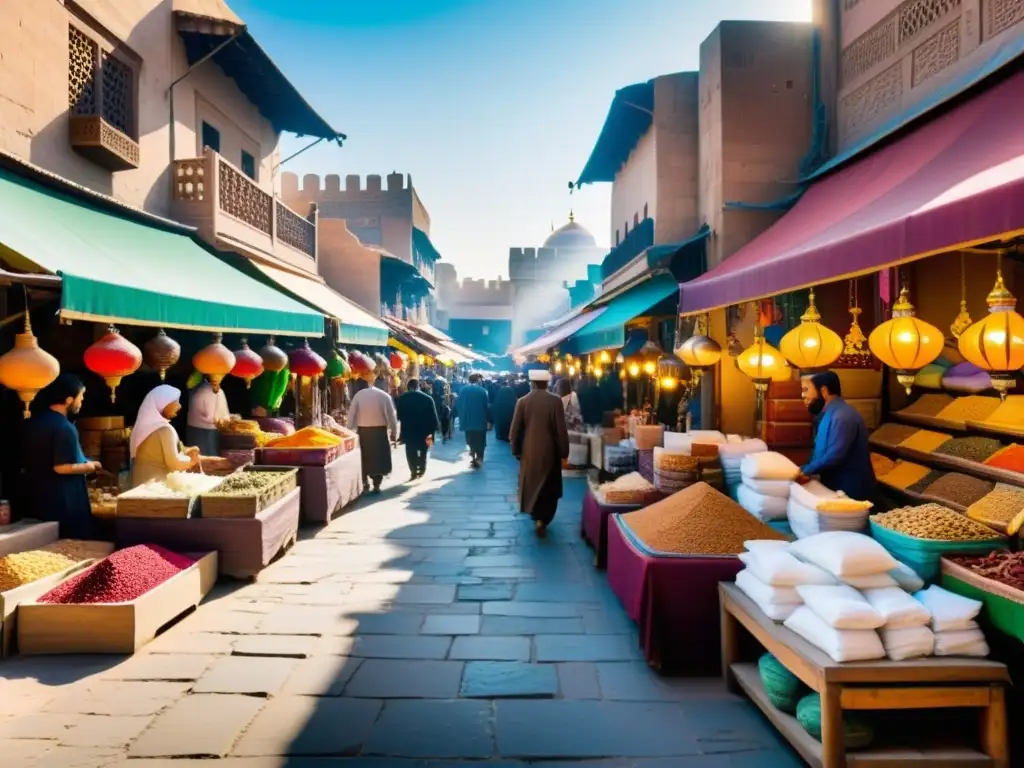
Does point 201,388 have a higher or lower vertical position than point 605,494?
higher

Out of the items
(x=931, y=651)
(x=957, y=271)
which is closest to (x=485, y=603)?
(x=931, y=651)

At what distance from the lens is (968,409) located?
20.2ft

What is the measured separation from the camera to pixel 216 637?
4656mm

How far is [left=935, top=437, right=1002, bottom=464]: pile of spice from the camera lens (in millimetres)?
5676

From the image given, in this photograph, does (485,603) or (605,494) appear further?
(605,494)

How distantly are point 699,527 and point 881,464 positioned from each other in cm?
327

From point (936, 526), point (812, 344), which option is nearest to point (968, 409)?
point (812, 344)

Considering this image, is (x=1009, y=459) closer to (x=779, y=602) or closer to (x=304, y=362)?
(x=779, y=602)

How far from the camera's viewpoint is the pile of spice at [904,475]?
617 centimetres

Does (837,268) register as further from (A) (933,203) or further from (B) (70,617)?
(B) (70,617)

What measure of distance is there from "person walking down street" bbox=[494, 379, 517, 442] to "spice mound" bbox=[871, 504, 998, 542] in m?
12.1

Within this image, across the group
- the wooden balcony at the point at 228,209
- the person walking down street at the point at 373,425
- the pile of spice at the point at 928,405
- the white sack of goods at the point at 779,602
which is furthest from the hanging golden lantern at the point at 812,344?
the wooden balcony at the point at 228,209

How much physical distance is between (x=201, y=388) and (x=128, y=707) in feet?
16.9

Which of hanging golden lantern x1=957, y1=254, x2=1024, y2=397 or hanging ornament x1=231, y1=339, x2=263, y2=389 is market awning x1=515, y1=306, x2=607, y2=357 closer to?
hanging ornament x1=231, y1=339, x2=263, y2=389
